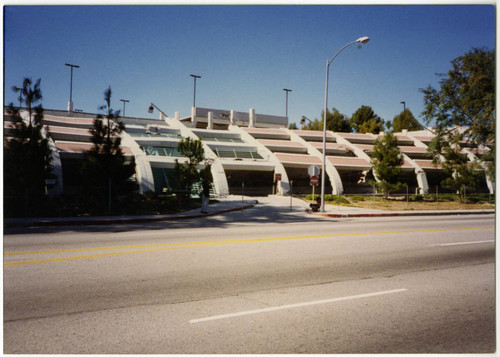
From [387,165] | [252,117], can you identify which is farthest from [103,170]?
[252,117]

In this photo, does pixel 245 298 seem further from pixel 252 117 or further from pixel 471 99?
pixel 252 117

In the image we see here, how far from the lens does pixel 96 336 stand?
162 inches

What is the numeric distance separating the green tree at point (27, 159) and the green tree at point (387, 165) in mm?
26414

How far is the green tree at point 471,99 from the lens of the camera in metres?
9.32

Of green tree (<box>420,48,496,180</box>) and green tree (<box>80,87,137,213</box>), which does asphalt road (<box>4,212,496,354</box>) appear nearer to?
green tree (<box>420,48,496,180</box>)

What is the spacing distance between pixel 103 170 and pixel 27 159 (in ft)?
10.5

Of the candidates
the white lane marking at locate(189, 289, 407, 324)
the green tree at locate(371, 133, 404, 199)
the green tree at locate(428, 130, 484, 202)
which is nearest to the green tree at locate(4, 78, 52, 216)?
the white lane marking at locate(189, 289, 407, 324)

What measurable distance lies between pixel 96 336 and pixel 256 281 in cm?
278

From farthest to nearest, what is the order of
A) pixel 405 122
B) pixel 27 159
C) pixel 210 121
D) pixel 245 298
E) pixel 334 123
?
pixel 334 123, pixel 405 122, pixel 210 121, pixel 27 159, pixel 245 298

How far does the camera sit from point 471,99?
13.6 meters

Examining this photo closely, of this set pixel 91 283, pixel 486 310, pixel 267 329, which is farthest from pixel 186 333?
pixel 486 310

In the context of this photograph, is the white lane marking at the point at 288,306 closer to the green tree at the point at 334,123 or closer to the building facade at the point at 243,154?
the building facade at the point at 243,154

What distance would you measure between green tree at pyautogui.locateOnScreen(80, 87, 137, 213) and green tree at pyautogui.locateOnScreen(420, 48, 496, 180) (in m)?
14.9

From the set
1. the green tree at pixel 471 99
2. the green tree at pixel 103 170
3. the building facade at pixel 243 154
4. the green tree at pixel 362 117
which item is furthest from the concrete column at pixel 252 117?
the green tree at pixel 103 170
